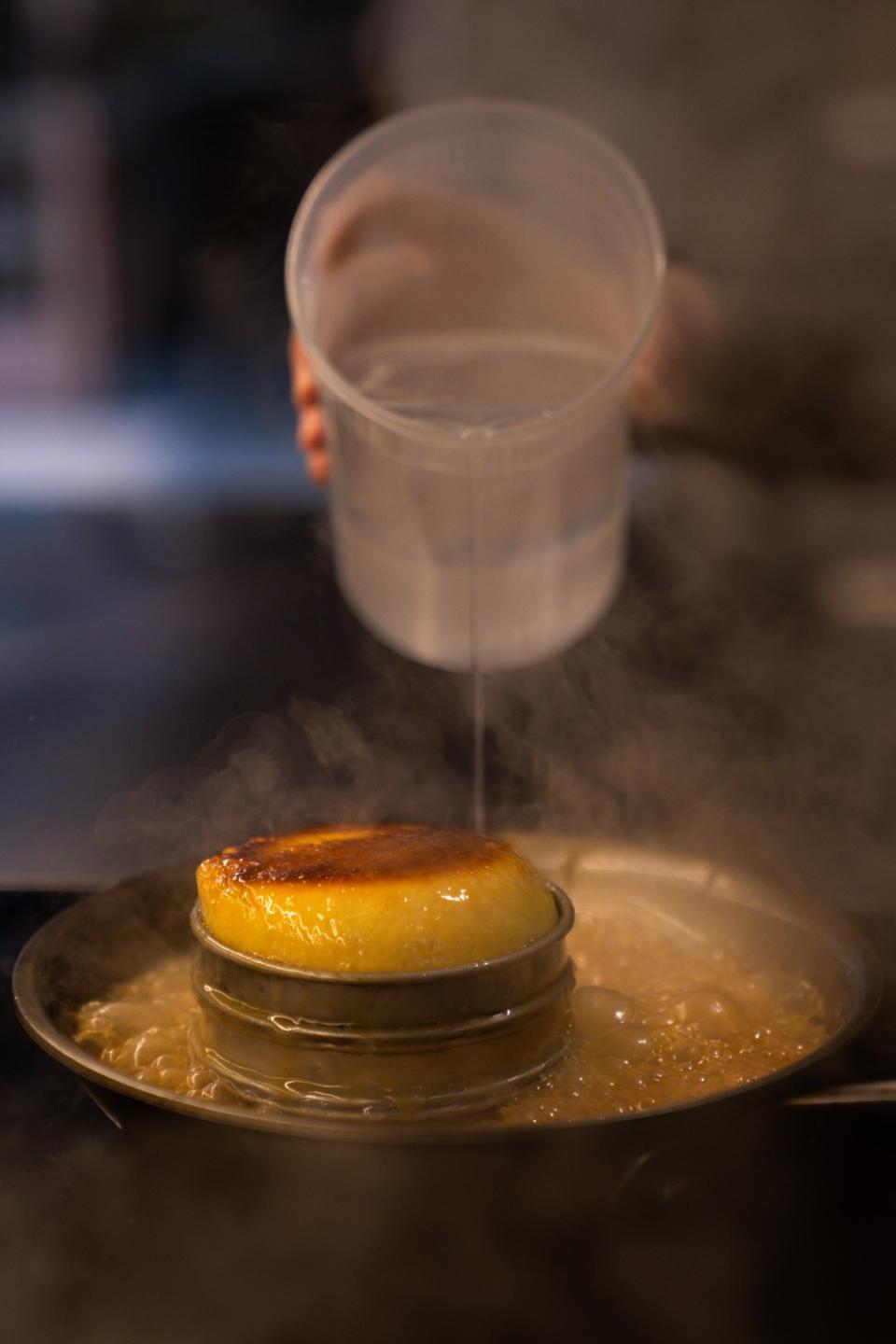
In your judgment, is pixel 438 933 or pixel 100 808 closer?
pixel 438 933

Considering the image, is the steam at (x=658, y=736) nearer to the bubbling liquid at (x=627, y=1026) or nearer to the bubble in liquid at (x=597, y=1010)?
the bubbling liquid at (x=627, y=1026)

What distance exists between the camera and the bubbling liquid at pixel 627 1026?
3.31 feet

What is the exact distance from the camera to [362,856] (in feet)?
3.44

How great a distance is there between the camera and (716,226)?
1967 millimetres

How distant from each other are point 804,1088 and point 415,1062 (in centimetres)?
28

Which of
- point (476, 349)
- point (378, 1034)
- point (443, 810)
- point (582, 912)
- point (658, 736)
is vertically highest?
point (476, 349)

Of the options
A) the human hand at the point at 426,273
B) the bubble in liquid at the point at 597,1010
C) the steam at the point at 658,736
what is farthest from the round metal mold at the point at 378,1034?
the human hand at the point at 426,273

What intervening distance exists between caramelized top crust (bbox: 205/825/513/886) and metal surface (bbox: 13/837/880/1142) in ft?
0.60

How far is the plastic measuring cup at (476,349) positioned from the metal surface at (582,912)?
34cm

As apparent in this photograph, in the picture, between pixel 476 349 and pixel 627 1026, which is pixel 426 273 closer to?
pixel 476 349

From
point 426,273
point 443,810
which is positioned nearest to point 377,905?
point 443,810

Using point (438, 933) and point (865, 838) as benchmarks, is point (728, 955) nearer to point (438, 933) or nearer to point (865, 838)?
point (438, 933)

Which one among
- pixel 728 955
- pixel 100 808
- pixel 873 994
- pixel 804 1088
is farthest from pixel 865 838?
pixel 100 808

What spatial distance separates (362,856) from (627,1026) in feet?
0.95
